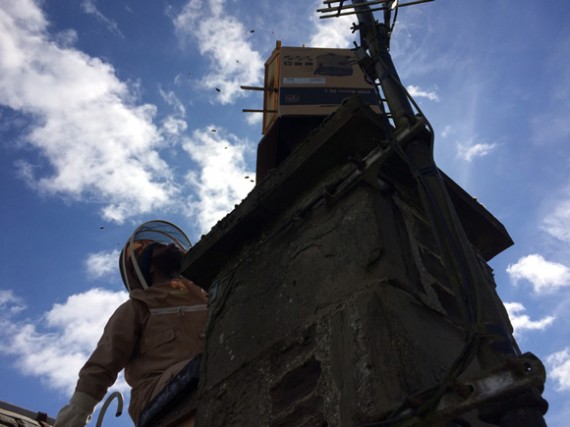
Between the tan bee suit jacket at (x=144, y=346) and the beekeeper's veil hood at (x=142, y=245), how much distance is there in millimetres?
605

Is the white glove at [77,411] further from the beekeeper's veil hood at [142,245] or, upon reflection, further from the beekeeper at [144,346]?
the beekeeper's veil hood at [142,245]

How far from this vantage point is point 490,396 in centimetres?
110

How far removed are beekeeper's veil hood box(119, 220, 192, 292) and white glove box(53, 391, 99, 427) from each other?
114 cm

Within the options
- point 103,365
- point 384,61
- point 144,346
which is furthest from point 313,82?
point 103,365

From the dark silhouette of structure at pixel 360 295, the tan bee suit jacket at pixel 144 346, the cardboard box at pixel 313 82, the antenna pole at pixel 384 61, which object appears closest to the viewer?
the dark silhouette of structure at pixel 360 295

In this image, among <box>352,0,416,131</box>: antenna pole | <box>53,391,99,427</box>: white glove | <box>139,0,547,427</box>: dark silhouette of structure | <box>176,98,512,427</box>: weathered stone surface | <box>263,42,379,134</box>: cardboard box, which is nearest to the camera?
<box>139,0,547,427</box>: dark silhouette of structure

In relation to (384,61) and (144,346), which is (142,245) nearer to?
(144,346)

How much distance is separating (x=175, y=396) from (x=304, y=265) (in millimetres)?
1000

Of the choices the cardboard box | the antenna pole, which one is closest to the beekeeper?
the cardboard box

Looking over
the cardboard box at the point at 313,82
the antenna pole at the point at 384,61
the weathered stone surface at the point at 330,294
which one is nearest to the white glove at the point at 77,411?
the weathered stone surface at the point at 330,294

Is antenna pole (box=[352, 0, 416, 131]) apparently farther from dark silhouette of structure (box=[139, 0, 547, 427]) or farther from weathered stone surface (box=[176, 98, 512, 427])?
weathered stone surface (box=[176, 98, 512, 427])

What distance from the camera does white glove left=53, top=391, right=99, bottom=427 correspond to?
291cm

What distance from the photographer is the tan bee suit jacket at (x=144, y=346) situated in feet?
10.0

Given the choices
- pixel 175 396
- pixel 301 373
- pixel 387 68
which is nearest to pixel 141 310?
pixel 175 396
